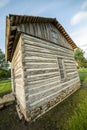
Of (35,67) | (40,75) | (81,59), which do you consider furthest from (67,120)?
(81,59)

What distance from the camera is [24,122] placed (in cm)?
465

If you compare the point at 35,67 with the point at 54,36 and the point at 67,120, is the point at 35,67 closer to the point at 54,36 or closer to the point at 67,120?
the point at 67,120

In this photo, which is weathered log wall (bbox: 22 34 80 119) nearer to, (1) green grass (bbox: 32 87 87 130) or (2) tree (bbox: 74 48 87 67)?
(1) green grass (bbox: 32 87 87 130)

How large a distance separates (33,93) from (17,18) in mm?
4101

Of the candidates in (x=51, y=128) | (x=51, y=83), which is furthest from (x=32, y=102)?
(x=51, y=83)

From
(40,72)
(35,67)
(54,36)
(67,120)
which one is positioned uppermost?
(54,36)

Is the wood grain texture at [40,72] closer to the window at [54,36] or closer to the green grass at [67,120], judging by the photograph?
the green grass at [67,120]

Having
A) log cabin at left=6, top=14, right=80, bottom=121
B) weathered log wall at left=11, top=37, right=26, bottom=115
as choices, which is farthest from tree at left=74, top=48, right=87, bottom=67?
weathered log wall at left=11, top=37, right=26, bottom=115

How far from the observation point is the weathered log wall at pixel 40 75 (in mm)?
4883

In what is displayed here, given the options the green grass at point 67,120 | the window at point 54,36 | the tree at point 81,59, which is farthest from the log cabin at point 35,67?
the tree at point 81,59

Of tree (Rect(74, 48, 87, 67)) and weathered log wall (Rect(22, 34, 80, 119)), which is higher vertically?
tree (Rect(74, 48, 87, 67))

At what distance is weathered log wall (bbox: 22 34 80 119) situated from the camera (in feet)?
16.0

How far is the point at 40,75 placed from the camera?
5652mm

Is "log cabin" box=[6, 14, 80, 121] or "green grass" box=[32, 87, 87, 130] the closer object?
"green grass" box=[32, 87, 87, 130]
